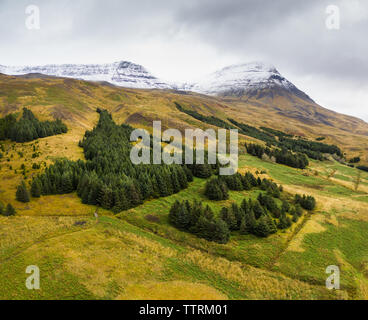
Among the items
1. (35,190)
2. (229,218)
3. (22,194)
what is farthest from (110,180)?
(229,218)

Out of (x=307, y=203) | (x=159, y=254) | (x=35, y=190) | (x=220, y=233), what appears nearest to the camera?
(x=159, y=254)

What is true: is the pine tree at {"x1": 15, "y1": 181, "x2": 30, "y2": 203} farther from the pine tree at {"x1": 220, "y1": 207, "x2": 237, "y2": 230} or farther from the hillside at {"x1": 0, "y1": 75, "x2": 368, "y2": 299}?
the pine tree at {"x1": 220, "y1": 207, "x2": 237, "y2": 230}

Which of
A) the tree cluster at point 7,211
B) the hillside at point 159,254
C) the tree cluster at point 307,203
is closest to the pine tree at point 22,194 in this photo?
the hillside at point 159,254

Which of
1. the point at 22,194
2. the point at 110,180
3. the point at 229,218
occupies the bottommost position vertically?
the point at 229,218

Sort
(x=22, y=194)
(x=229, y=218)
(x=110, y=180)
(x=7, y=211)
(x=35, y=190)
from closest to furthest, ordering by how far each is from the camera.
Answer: (x=7, y=211), (x=229, y=218), (x=22, y=194), (x=35, y=190), (x=110, y=180)

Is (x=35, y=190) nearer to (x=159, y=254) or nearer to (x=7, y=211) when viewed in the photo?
(x=7, y=211)

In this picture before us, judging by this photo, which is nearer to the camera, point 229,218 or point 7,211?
point 7,211

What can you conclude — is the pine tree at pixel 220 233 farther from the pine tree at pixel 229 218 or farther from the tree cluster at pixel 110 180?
the tree cluster at pixel 110 180

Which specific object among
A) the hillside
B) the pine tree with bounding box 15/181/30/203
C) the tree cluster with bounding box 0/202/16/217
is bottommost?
the hillside

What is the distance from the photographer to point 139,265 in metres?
37.8

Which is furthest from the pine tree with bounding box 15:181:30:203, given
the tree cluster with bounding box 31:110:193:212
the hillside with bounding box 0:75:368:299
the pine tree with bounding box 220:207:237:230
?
the pine tree with bounding box 220:207:237:230

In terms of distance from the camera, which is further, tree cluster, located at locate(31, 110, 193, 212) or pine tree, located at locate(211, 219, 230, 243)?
tree cluster, located at locate(31, 110, 193, 212)

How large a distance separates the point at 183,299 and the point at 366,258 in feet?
146
